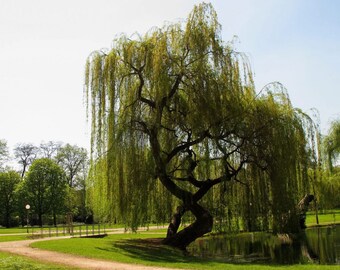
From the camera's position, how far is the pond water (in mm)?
18266

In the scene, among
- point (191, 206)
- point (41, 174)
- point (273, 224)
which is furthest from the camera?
point (41, 174)

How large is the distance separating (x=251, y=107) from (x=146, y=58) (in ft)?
17.7

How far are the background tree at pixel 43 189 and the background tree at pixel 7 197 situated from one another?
9.37ft

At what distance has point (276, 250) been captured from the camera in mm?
22281

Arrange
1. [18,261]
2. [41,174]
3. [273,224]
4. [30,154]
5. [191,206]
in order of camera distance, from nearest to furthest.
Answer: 1. [18,261]
2. [273,224]
3. [191,206]
4. [41,174]
5. [30,154]

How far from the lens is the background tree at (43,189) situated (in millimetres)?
56031

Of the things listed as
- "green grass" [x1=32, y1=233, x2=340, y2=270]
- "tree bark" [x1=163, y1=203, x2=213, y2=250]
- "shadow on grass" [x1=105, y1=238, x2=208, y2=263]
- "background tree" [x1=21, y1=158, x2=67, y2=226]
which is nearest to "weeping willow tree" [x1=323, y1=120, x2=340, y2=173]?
"tree bark" [x1=163, y1=203, x2=213, y2=250]

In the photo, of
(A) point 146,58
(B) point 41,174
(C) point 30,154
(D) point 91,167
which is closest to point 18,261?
(D) point 91,167

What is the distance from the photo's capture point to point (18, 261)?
13383 mm

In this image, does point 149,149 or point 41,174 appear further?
point 41,174

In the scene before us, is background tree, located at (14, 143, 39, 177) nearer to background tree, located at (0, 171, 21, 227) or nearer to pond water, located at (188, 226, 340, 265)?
background tree, located at (0, 171, 21, 227)

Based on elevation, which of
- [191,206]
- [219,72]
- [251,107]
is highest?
[219,72]

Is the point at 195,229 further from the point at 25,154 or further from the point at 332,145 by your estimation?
the point at 25,154

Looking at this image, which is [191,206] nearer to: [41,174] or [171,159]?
[171,159]
